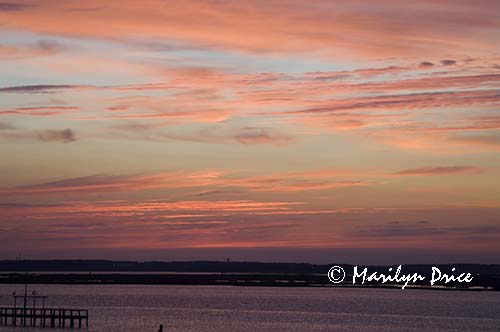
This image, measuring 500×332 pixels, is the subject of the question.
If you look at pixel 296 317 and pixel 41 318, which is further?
pixel 296 317

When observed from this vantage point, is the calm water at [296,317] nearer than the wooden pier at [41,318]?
No

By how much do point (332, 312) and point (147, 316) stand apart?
108 ft

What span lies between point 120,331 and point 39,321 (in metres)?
25.2

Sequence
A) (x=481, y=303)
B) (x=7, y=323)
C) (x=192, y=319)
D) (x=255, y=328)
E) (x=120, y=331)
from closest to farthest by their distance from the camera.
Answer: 1. (x=120, y=331)
2. (x=255, y=328)
3. (x=7, y=323)
4. (x=192, y=319)
5. (x=481, y=303)

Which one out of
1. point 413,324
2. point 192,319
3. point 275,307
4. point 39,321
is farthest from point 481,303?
point 39,321

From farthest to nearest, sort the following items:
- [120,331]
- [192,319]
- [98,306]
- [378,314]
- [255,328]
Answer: [98,306], [378,314], [192,319], [255,328], [120,331]

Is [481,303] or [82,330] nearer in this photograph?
[82,330]

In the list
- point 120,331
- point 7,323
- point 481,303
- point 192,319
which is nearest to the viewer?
point 120,331

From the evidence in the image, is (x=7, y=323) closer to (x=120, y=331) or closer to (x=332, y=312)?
(x=120, y=331)

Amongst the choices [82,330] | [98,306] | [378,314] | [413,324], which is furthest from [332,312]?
[82,330]

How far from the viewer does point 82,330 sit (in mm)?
105875

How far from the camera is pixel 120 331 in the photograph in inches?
4011

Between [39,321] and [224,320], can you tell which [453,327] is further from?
[39,321]

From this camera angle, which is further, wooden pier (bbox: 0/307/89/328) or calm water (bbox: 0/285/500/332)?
calm water (bbox: 0/285/500/332)
